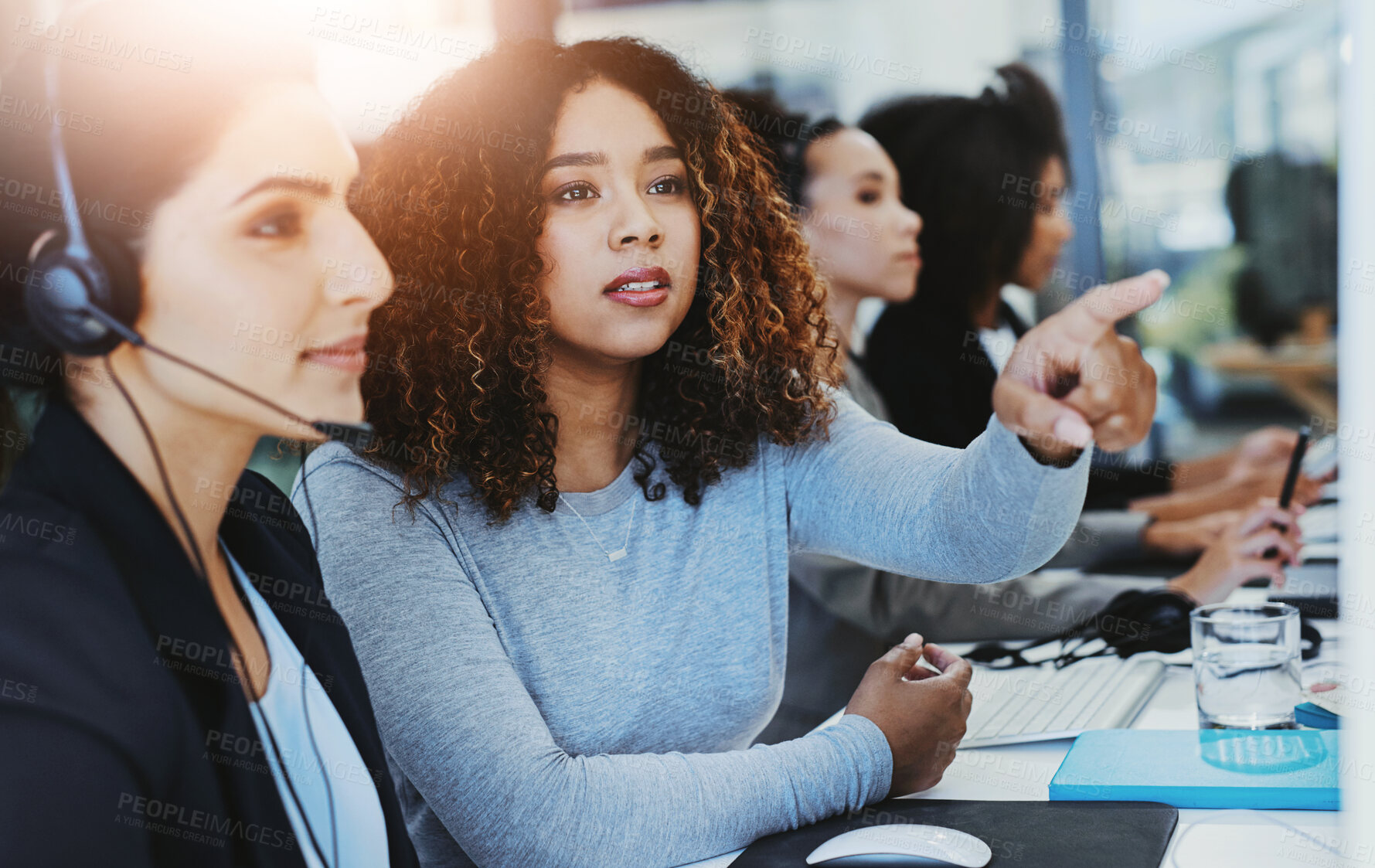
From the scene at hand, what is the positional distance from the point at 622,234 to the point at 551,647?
15.1 inches

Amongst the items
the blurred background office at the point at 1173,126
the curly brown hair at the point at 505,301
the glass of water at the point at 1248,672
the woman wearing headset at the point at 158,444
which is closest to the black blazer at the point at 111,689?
the woman wearing headset at the point at 158,444

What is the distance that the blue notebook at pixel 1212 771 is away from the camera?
0.78m

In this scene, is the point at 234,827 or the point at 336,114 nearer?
the point at 234,827

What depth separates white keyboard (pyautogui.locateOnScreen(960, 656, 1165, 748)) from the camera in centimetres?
99

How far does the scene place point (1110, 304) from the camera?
2.22 feet

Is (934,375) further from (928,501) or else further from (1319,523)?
(928,501)

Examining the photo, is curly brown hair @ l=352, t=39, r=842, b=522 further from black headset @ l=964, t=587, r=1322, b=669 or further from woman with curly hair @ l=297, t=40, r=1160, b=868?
black headset @ l=964, t=587, r=1322, b=669

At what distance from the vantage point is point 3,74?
55 centimetres

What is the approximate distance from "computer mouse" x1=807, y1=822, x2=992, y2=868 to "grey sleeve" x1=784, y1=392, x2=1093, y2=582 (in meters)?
0.25

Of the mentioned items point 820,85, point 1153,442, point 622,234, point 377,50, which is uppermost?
point 820,85

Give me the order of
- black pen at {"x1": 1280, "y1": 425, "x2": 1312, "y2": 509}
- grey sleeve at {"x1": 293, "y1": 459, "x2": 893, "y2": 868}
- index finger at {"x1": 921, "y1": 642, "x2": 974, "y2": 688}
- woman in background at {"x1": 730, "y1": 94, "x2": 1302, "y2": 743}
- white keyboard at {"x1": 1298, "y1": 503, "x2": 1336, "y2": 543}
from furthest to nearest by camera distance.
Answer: white keyboard at {"x1": 1298, "y1": 503, "x2": 1336, "y2": 543}
black pen at {"x1": 1280, "y1": 425, "x2": 1312, "y2": 509}
woman in background at {"x1": 730, "y1": 94, "x2": 1302, "y2": 743}
index finger at {"x1": 921, "y1": 642, "x2": 974, "y2": 688}
grey sleeve at {"x1": 293, "y1": 459, "x2": 893, "y2": 868}

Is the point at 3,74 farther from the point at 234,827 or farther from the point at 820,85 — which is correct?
the point at 820,85

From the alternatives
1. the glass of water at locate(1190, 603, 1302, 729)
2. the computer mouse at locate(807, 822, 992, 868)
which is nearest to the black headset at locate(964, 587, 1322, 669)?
the glass of water at locate(1190, 603, 1302, 729)

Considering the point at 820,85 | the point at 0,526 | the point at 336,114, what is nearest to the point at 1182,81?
the point at 820,85
